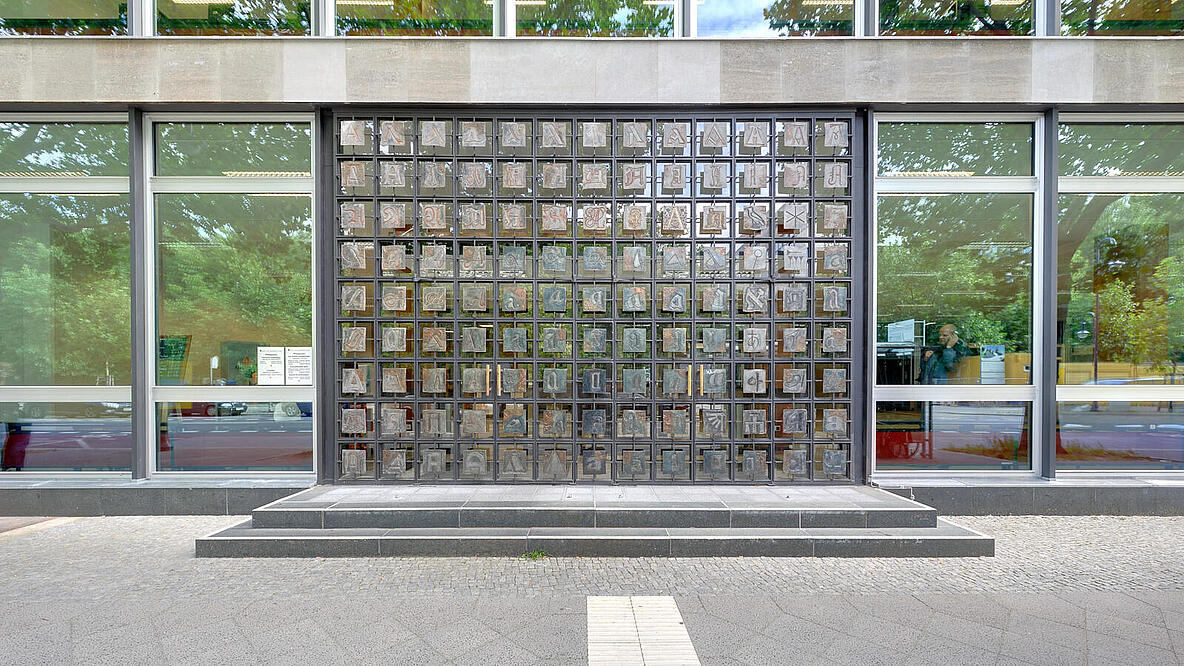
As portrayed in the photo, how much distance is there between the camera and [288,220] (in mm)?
7348

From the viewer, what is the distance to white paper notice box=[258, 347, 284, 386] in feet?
23.9

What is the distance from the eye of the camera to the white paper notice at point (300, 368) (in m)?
7.28

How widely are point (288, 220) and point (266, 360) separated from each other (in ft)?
6.43

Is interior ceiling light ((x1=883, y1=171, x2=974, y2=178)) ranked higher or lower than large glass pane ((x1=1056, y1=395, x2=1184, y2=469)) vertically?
higher

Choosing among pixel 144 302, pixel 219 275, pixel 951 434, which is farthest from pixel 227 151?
pixel 951 434

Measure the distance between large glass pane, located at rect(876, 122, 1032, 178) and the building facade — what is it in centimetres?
4

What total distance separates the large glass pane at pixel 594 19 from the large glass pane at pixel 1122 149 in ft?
18.9

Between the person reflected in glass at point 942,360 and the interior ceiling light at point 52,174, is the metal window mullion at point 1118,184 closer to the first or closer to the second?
the person reflected in glass at point 942,360

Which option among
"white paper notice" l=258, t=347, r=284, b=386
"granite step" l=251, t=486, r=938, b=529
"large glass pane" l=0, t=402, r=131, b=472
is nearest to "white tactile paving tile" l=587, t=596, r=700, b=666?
"granite step" l=251, t=486, r=938, b=529

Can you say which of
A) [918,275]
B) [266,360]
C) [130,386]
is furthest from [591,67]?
[130,386]

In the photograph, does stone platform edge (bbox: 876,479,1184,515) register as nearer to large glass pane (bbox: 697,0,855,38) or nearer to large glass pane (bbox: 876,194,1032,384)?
large glass pane (bbox: 876,194,1032,384)

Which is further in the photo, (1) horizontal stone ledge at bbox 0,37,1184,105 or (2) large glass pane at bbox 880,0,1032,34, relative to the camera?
(2) large glass pane at bbox 880,0,1032,34

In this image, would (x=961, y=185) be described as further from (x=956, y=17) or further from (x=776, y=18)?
(x=776, y=18)

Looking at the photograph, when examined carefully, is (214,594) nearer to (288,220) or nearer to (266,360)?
(266,360)
